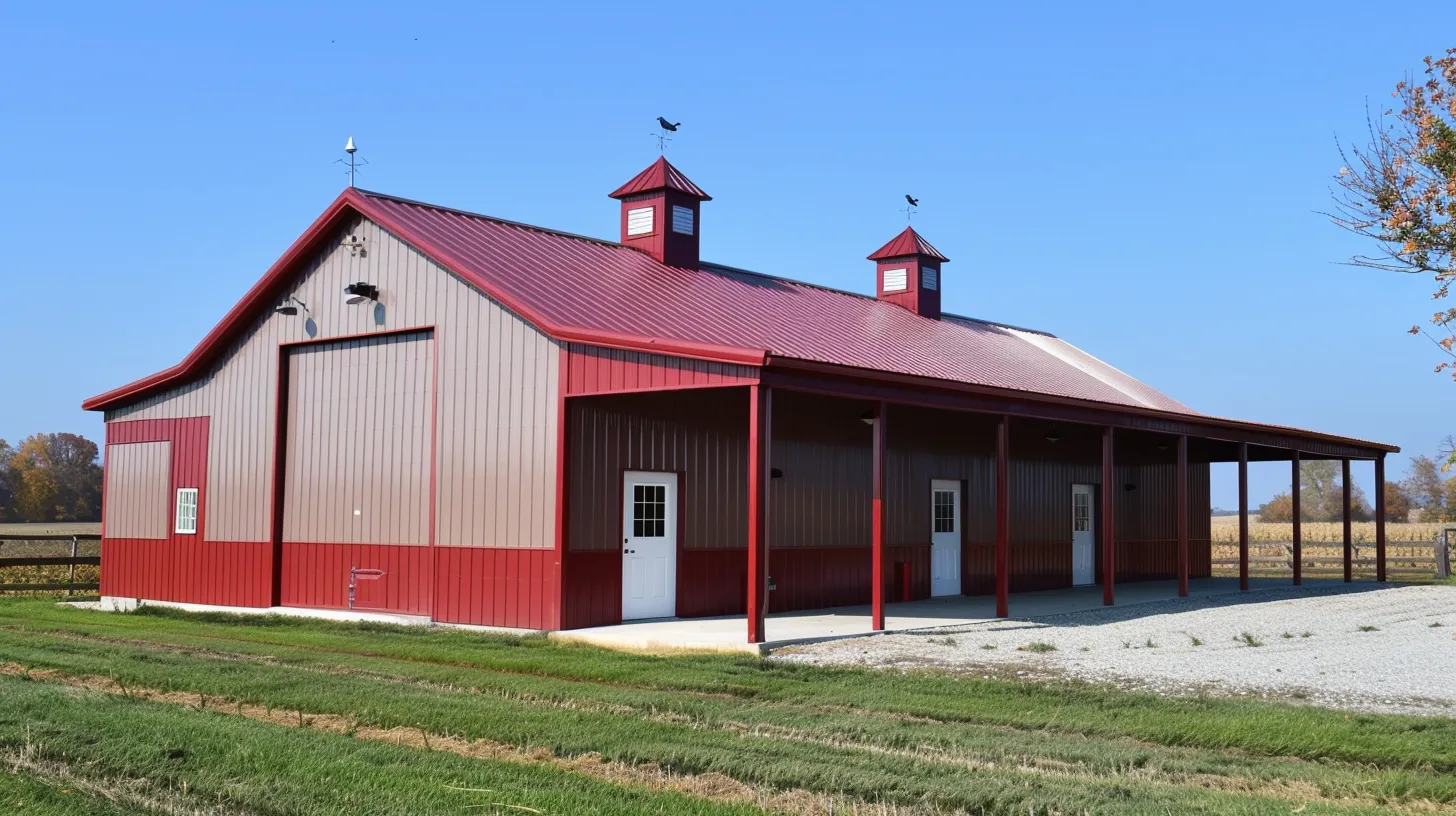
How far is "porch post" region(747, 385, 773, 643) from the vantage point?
14391 mm

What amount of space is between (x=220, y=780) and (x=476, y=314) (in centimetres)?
1055

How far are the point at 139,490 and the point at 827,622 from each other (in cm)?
1142

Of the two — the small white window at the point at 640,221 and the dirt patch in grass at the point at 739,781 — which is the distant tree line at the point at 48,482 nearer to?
the small white window at the point at 640,221

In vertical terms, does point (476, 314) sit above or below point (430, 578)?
above

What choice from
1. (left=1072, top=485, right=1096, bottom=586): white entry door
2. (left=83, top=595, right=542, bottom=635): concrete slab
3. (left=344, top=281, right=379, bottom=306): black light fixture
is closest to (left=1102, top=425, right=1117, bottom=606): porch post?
(left=1072, top=485, right=1096, bottom=586): white entry door

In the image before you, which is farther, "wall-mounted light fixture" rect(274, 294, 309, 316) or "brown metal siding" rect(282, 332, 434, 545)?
"wall-mounted light fixture" rect(274, 294, 309, 316)

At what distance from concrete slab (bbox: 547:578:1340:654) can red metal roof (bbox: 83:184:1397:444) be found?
3.01 metres

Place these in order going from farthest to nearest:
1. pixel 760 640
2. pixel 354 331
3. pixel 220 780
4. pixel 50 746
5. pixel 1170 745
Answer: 1. pixel 354 331
2. pixel 760 640
3. pixel 1170 745
4. pixel 50 746
5. pixel 220 780

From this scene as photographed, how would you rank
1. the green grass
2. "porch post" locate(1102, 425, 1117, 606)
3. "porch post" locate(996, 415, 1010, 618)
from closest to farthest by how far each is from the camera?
1. the green grass
2. "porch post" locate(996, 415, 1010, 618)
3. "porch post" locate(1102, 425, 1117, 606)

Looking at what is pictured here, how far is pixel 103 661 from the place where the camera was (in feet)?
42.2

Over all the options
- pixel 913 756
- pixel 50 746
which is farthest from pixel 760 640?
pixel 50 746

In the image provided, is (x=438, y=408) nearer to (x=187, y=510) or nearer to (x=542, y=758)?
(x=187, y=510)

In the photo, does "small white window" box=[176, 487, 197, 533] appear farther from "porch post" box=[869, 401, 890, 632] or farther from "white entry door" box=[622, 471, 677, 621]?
"porch post" box=[869, 401, 890, 632]

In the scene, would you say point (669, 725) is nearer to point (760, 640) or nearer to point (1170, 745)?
point (1170, 745)
